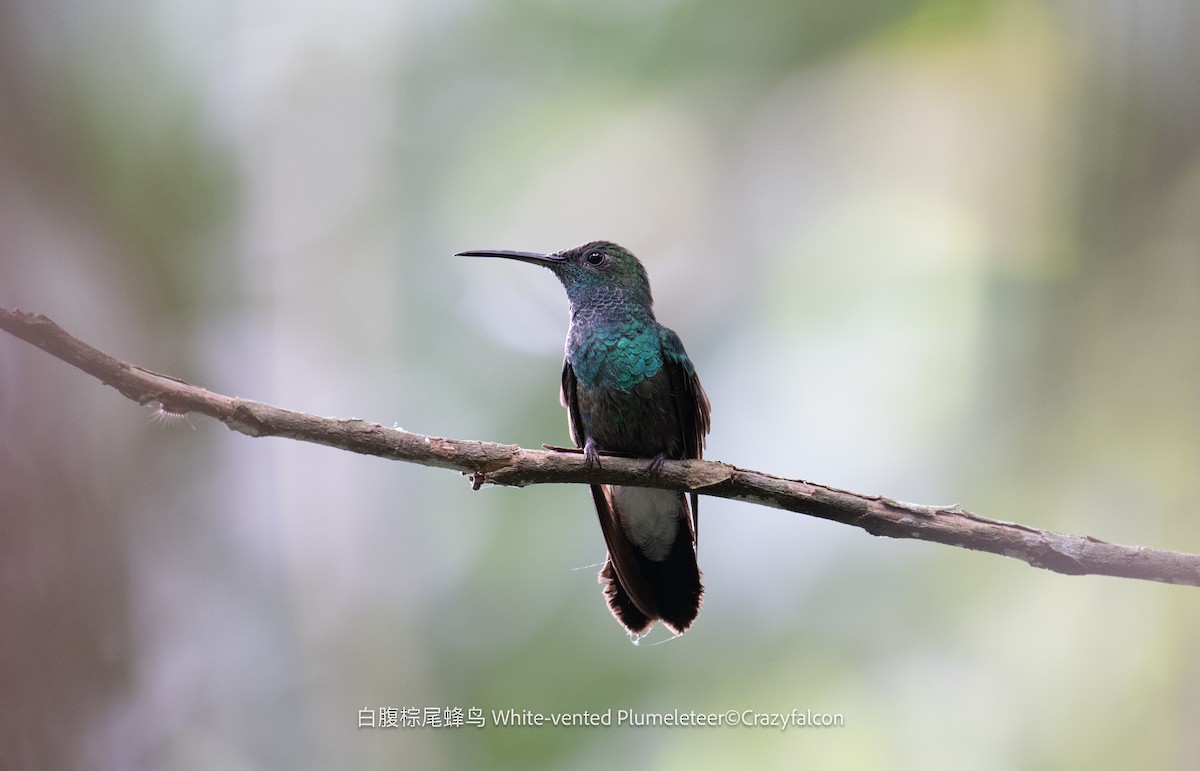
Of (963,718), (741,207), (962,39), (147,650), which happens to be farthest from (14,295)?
(962,39)

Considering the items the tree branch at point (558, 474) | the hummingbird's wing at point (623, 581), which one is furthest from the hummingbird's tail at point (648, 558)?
the tree branch at point (558, 474)

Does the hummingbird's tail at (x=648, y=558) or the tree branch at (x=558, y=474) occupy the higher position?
the tree branch at (x=558, y=474)

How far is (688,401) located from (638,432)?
140 mm

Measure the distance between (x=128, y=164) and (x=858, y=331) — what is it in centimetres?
210

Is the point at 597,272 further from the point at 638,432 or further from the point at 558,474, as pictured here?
the point at 558,474

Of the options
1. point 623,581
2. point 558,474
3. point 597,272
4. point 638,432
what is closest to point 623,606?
point 623,581

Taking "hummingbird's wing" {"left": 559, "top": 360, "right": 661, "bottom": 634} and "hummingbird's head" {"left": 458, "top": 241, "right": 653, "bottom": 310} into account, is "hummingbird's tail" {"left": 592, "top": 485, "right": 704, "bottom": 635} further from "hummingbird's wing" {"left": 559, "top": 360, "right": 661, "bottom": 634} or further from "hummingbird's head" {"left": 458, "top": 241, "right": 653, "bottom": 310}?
"hummingbird's head" {"left": 458, "top": 241, "right": 653, "bottom": 310}

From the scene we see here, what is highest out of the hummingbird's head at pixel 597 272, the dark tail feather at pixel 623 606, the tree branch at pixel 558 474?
the hummingbird's head at pixel 597 272

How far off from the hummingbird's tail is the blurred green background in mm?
445

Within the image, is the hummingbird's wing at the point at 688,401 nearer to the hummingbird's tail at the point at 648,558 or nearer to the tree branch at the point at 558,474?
the hummingbird's tail at the point at 648,558

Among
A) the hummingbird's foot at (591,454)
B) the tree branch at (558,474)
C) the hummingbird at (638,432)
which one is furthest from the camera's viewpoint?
the hummingbird at (638,432)

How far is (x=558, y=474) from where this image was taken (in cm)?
147

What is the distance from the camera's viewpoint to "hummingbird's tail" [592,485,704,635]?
6.21ft

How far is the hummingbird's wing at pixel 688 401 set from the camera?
1.91m
